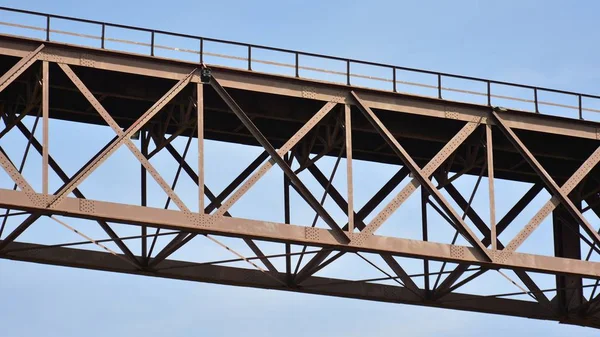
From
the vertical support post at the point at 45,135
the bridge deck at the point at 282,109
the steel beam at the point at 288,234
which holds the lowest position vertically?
the steel beam at the point at 288,234

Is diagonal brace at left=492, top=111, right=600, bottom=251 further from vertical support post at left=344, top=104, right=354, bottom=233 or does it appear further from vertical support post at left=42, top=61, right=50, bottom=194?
vertical support post at left=42, top=61, right=50, bottom=194

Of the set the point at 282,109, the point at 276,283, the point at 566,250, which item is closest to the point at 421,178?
the point at 282,109

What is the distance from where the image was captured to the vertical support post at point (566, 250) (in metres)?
54.1

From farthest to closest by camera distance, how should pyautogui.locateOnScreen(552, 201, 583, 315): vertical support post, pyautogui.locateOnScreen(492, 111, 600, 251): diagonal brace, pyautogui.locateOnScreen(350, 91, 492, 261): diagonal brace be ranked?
pyautogui.locateOnScreen(552, 201, 583, 315): vertical support post < pyautogui.locateOnScreen(492, 111, 600, 251): diagonal brace < pyautogui.locateOnScreen(350, 91, 492, 261): diagonal brace

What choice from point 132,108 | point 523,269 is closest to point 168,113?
point 132,108

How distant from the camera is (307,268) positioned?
163 feet

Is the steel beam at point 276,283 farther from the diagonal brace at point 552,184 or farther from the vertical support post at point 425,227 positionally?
the diagonal brace at point 552,184

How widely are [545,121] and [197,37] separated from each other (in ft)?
35.5

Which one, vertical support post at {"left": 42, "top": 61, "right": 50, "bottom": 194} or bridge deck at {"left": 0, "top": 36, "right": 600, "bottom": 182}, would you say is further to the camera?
bridge deck at {"left": 0, "top": 36, "right": 600, "bottom": 182}

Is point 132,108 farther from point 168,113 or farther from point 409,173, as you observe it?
point 409,173

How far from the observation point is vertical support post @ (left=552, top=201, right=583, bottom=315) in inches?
2130

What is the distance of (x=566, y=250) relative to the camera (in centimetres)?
5522

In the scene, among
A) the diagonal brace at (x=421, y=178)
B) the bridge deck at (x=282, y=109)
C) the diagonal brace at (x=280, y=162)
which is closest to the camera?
the diagonal brace at (x=280, y=162)

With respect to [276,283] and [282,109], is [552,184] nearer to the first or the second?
[282,109]
